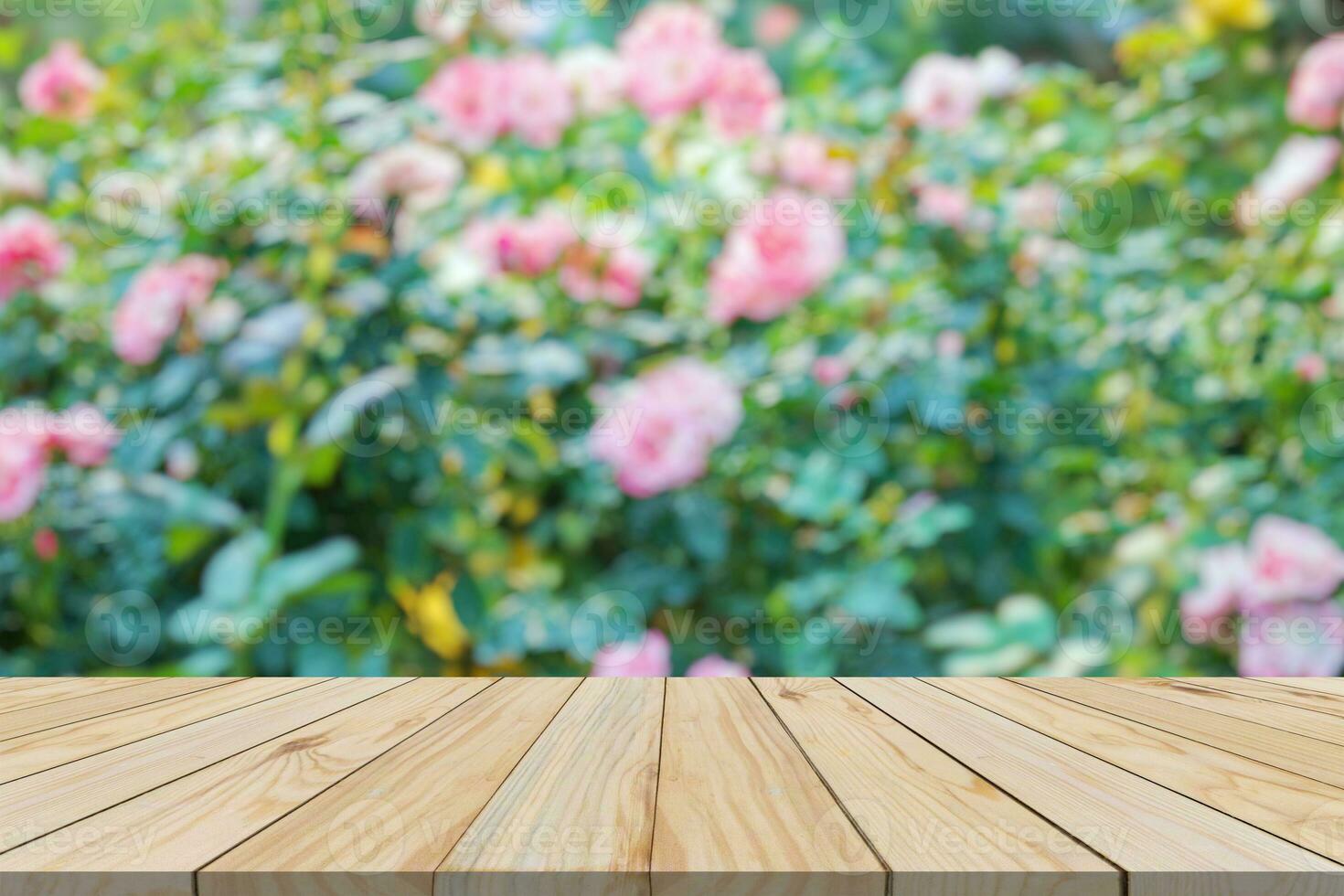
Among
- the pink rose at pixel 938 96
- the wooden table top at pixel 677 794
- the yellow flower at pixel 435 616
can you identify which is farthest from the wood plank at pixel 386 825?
the pink rose at pixel 938 96

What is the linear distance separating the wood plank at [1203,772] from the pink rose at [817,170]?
88 cm

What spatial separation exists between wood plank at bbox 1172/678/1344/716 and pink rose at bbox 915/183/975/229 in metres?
0.75

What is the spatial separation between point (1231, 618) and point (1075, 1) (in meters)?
0.97

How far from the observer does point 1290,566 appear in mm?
1602

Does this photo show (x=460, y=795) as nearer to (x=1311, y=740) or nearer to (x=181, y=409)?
(x=1311, y=740)

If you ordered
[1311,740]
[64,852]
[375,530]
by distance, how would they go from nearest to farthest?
[64,852], [1311,740], [375,530]

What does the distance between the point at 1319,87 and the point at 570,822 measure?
1671 mm

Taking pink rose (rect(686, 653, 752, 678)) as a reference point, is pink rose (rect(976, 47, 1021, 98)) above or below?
above

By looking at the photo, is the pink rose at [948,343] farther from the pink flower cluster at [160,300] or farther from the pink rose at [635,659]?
the pink flower cluster at [160,300]

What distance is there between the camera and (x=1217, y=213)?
1657 mm

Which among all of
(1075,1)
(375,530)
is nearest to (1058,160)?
(1075,1)

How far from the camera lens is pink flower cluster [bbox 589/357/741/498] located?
60.4 inches

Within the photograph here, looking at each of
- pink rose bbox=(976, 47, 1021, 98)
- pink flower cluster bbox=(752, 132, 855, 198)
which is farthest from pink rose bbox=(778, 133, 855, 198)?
pink rose bbox=(976, 47, 1021, 98)

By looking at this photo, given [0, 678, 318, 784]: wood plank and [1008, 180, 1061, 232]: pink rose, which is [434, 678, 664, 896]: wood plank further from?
[1008, 180, 1061, 232]: pink rose
